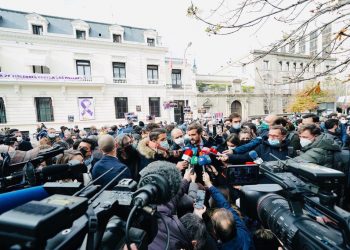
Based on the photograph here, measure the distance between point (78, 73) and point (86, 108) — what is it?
3378 millimetres

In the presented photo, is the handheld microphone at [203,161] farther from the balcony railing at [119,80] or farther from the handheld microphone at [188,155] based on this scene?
the balcony railing at [119,80]

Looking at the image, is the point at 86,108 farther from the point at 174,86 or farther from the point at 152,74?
the point at 174,86

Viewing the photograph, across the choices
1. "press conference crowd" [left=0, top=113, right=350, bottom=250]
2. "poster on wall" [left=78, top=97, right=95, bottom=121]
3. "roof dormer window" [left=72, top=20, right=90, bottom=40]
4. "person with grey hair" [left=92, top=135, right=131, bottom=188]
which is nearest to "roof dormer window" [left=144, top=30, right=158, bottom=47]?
"roof dormer window" [left=72, top=20, right=90, bottom=40]

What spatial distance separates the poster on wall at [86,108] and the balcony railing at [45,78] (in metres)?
1.69

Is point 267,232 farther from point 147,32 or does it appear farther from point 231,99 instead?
point 231,99

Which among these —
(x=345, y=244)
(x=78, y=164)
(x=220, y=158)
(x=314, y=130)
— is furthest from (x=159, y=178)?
(x=314, y=130)

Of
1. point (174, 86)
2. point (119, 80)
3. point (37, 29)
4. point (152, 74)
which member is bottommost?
point (174, 86)

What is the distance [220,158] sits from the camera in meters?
3.15

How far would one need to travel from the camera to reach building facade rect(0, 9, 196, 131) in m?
16.4

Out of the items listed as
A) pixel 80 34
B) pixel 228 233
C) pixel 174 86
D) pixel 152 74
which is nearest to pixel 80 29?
pixel 80 34

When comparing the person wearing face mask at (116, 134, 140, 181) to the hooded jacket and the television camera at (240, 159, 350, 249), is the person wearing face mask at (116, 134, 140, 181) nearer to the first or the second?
the television camera at (240, 159, 350, 249)

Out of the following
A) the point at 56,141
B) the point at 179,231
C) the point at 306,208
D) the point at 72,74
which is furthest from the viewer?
the point at 72,74

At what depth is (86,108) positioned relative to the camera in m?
18.6

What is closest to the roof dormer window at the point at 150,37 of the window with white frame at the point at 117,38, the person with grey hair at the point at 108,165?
the window with white frame at the point at 117,38
